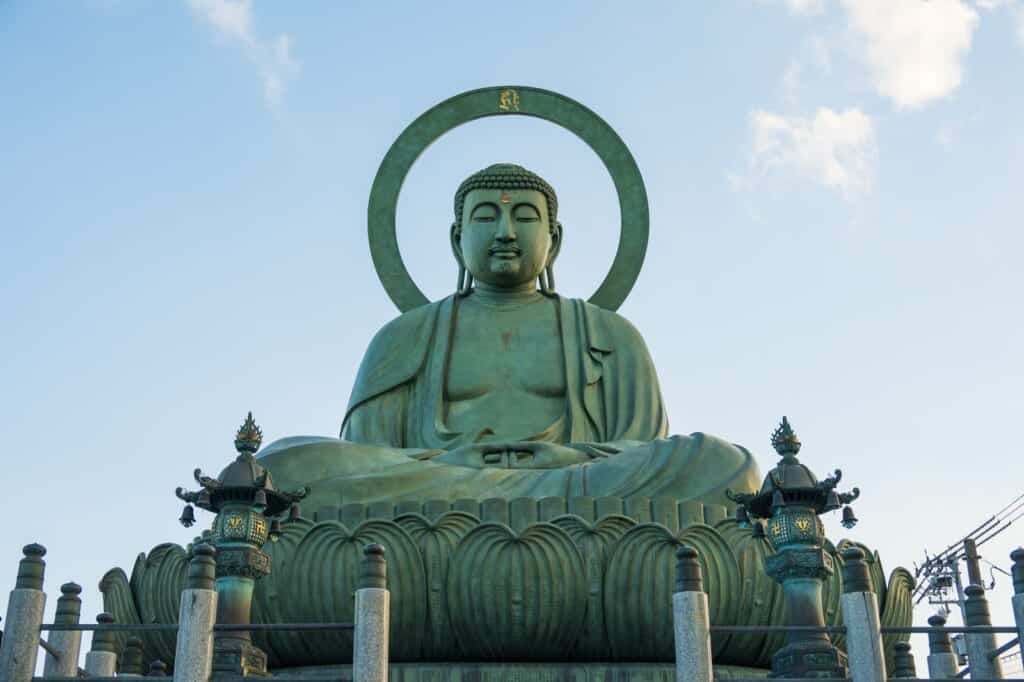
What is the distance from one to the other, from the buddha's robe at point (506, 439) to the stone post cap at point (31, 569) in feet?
7.91

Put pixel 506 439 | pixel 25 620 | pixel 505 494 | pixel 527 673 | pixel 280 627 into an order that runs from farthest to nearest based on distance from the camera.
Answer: pixel 506 439 → pixel 505 494 → pixel 527 673 → pixel 25 620 → pixel 280 627

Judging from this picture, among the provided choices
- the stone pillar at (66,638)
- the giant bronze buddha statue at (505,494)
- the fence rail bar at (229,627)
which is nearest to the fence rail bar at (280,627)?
the fence rail bar at (229,627)

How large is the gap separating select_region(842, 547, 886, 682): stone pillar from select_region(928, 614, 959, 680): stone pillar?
222cm

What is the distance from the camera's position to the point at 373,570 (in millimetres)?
6297

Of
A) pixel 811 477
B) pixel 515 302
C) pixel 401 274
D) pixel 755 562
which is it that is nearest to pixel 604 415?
pixel 515 302

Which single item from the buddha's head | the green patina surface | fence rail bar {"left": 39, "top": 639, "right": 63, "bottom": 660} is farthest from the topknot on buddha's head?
fence rail bar {"left": 39, "top": 639, "right": 63, "bottom": 660}

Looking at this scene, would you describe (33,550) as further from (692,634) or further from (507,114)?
(507,114)

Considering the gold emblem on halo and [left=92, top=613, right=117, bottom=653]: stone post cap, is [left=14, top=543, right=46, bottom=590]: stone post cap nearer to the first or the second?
[left=92, top=613, right=117, bottom=653]: stone post cap

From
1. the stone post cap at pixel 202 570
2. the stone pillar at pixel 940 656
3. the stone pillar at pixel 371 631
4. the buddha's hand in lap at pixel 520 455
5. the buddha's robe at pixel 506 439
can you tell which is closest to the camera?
the stone pillar at pixel 371 631

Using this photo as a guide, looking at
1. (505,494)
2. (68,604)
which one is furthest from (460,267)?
(68,604)

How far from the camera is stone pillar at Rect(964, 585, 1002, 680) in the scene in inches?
285

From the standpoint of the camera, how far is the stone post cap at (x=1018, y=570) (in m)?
6.50

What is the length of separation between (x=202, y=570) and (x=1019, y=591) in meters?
3.84

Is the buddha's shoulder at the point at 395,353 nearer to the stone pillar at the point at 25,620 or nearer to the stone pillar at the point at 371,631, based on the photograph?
the stone pillar at the point at 25,620
